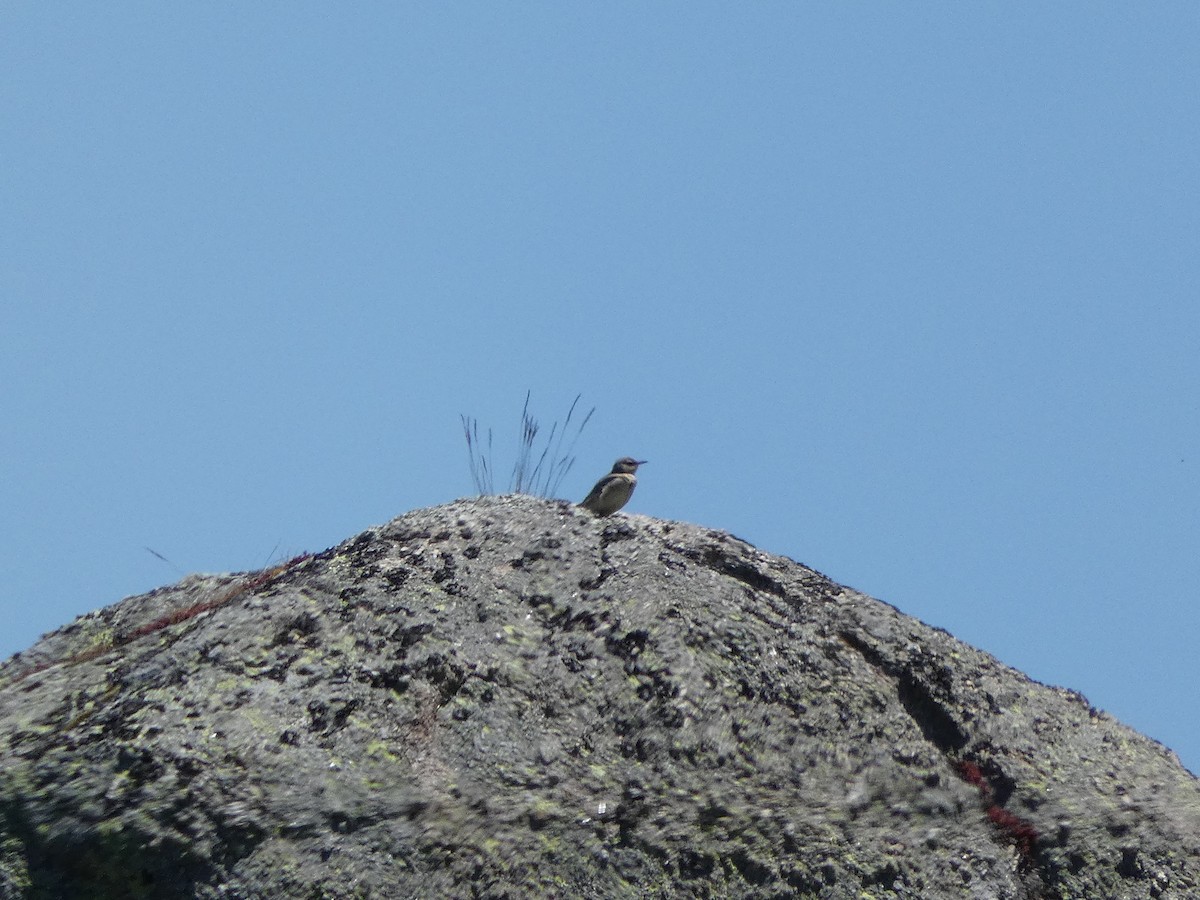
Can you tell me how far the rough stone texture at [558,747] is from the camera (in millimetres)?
5430

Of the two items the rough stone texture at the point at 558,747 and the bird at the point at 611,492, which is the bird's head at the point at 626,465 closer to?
the bird at the point at 611,492

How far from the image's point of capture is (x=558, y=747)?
234 inches

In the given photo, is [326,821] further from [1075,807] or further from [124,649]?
[1075,807]

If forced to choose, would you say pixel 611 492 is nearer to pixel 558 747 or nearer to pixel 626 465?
pixel 626 465

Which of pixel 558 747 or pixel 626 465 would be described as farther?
pixel 626 465

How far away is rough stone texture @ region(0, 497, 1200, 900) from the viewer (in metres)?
5.43

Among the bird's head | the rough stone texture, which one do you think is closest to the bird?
the bird's head

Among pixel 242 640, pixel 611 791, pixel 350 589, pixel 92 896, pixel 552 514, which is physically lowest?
pixel 92 896

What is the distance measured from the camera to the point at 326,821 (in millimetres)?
5445

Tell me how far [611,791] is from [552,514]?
1897 millimetres

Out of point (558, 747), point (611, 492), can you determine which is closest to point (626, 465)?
point (611, 492)

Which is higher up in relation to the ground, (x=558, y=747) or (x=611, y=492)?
(x=611, y=492)

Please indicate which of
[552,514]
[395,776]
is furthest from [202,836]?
[552,514]

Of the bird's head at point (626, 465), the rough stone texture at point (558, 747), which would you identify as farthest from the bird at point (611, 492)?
the rough stone texture at point (558, 747)
